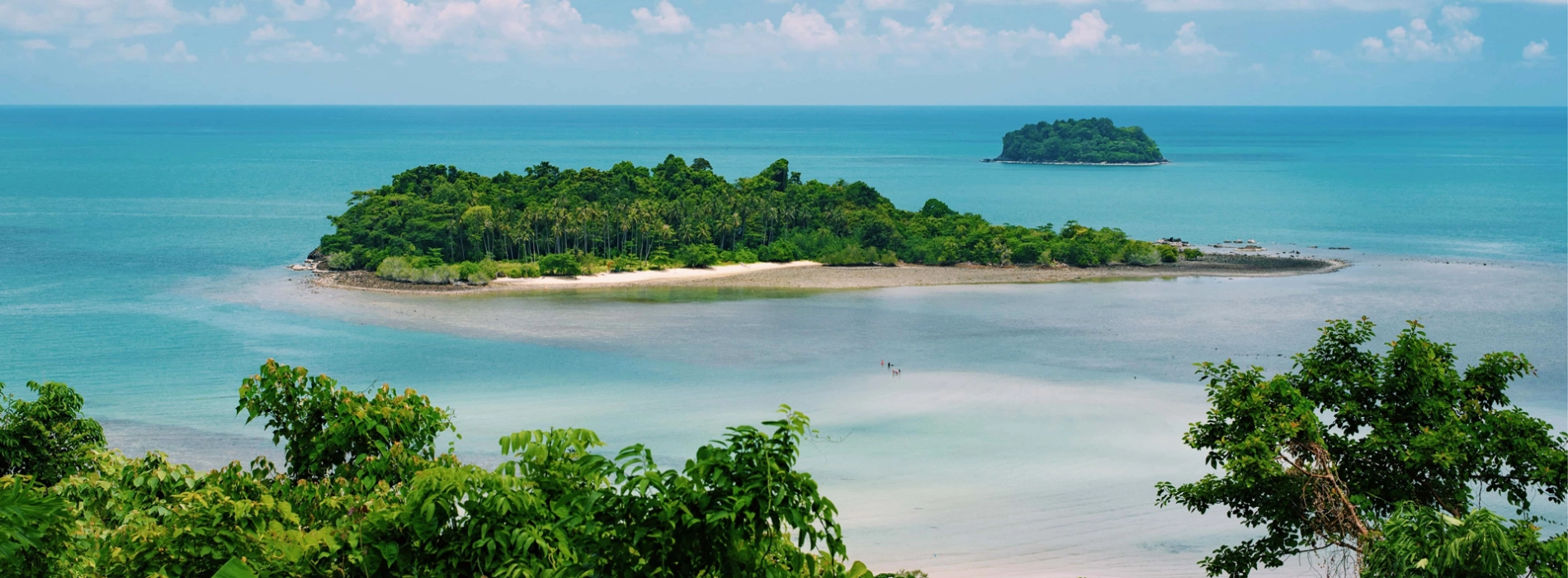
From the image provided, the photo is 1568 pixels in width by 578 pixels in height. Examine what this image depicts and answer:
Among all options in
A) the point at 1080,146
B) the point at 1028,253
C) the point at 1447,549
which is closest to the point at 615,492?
the point at 1447,549

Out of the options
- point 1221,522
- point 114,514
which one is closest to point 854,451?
point 1221,522

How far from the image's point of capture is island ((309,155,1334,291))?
158 ft

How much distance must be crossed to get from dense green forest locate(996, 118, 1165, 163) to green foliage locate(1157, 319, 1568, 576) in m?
113

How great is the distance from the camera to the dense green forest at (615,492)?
17.3 feet

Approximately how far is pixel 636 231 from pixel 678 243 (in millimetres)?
Answer: 1849

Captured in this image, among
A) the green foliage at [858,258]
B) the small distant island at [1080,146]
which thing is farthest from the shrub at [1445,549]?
the small distant island at [1080,146]

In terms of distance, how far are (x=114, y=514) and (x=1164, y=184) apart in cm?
9437

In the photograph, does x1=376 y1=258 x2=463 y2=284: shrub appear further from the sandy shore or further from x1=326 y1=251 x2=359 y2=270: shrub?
x1=326 y1=251 x2=359 y2=270: shrub

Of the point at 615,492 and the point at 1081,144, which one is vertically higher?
the point at 1081,144

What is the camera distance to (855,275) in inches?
1949

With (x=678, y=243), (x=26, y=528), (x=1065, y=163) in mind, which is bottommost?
(x=678, y=243)

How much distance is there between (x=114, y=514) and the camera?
8008 mm

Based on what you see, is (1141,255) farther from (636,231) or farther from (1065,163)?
(1065,163)

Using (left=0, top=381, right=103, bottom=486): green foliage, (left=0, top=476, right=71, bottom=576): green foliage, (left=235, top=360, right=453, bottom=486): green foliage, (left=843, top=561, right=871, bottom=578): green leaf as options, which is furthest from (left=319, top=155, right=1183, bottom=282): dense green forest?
(left=843, top=561, right=871, bottom=578): green leaf
